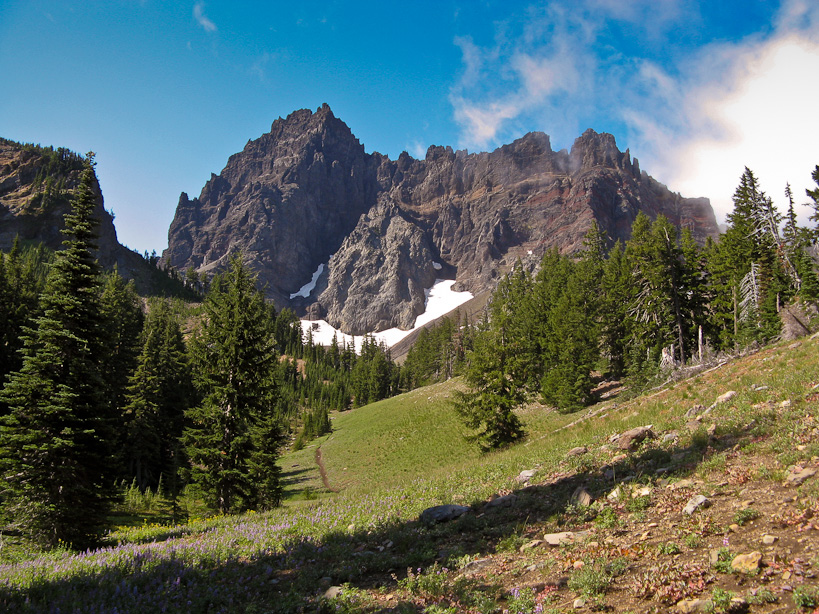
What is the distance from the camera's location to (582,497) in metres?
8.15

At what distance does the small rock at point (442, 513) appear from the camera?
903 centimetres

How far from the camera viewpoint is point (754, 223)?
36.5 meters

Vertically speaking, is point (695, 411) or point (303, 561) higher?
point (695, 411)

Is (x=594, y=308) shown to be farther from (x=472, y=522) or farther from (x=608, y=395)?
(x=472, y=522)

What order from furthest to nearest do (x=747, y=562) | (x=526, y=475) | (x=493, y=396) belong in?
1. (x=493, y=396)
2. (x=526, y=475)
3. (x=747, y=562)

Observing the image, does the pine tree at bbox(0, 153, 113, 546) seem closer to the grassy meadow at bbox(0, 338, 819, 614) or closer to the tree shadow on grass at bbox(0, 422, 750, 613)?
the grassy meadow at bbox(0, 338, 819, 614)

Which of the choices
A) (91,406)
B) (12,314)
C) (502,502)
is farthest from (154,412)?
(502,502)

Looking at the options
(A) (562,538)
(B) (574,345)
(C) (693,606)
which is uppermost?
(B) (574,345)

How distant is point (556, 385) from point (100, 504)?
33505 millimetres

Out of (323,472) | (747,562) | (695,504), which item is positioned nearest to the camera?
(747,562)

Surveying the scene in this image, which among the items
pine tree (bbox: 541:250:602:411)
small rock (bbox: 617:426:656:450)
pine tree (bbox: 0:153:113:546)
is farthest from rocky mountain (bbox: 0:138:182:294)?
small rock (bbox: 617:426:656:450)

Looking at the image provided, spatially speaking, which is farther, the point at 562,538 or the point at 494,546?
the point at 494,546

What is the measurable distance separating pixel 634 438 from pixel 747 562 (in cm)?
680

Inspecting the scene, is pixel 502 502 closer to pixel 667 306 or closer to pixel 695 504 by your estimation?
pixel 695 504
